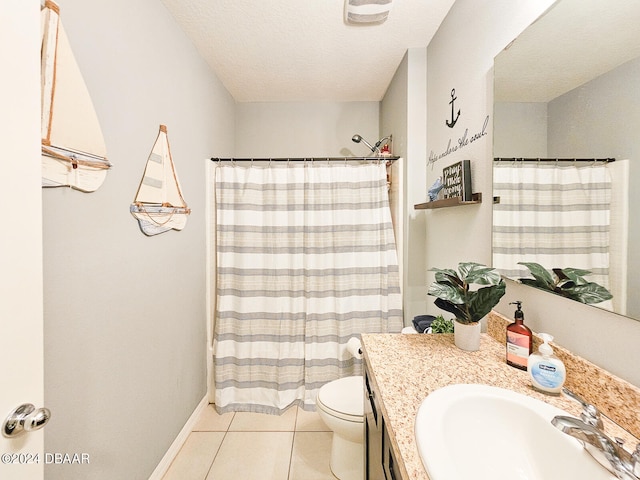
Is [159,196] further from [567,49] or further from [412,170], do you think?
[567,49]

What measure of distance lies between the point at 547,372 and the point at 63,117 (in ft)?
5.38

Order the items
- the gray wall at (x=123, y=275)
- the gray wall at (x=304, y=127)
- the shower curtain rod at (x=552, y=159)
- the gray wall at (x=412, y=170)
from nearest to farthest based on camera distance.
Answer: the shower curtain rod at (x=552, y=159) < the gray wall at (x=123, y=275) < the gray wall at (x=412, y=170) < the gray wall at (x=304, y=127)

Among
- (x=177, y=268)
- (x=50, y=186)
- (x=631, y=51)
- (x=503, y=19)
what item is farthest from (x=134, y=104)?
(x=631, y=51)

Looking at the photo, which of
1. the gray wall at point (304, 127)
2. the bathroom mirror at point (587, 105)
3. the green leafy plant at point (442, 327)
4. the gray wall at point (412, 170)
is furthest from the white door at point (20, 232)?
the gray wall at point (304, 127)

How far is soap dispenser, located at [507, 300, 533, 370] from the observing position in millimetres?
927

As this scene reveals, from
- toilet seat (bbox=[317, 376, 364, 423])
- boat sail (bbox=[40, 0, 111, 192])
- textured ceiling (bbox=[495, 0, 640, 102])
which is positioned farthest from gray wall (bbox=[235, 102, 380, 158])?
toilet seat (bbox=[317, 376, 364, 423])

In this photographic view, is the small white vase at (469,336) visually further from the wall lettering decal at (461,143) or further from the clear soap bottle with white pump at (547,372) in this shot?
the wall lettering decal at (461,143)

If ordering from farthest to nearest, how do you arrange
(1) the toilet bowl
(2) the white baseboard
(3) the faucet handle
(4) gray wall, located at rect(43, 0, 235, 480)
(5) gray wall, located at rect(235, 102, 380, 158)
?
(5) gray wall, located at rect(235, 102, 380, 158) < (2) the white baseboard < (1) the toilet bowl < (4) gray wall, located at rect(43, 0, 235, 480) < (3) the faucet handle

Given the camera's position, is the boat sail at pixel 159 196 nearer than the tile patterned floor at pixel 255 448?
Yes

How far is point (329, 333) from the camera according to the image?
6.88ft

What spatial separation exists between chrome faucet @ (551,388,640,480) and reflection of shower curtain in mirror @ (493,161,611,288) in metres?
0.37

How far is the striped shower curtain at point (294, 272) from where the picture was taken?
6.72 ft

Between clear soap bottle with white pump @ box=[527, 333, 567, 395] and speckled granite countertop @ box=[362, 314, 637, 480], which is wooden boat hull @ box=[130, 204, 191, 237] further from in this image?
clear soap bottle with white pump @ box=[527, 333, 567, 395]

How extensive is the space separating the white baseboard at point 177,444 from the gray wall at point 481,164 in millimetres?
1896
